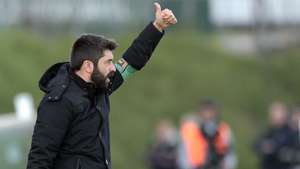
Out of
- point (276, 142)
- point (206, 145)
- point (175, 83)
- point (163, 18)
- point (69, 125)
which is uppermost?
point (163, 18)

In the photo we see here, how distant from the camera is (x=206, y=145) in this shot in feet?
45.4

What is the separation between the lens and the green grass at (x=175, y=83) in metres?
19.1

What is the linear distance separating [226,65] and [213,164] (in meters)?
10.2

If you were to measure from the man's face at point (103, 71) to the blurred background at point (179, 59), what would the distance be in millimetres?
9174

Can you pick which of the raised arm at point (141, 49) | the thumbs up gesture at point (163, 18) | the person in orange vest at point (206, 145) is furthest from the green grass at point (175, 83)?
the thumbs up gesture at point (163, 18)

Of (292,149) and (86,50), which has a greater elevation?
(86,50)

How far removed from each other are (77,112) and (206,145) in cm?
752

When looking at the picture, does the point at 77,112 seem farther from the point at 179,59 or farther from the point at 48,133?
the point at 179,59

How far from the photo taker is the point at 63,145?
644 cm

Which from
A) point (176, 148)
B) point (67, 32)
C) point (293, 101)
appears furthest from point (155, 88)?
point (176, 148)

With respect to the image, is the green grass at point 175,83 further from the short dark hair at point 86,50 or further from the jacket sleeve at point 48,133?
the jacket sleeve at point 48,133

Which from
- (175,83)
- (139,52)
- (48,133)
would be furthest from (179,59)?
(48,133)

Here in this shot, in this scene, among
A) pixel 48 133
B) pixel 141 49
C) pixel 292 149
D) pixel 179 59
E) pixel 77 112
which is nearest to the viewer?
pixel 48 133

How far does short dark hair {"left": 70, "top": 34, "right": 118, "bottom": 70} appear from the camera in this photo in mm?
6516
